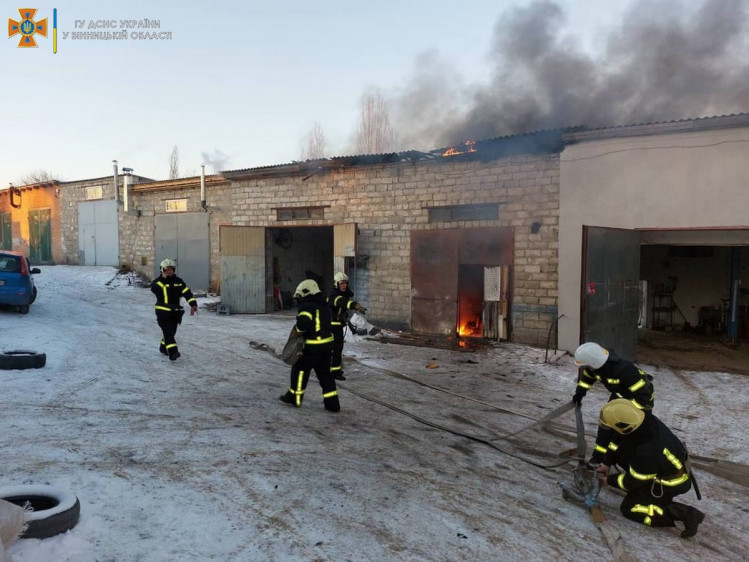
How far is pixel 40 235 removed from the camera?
73.0 ft

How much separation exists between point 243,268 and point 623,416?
42.4 ft

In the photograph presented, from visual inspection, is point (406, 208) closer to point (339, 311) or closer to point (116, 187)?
point (339, 311)

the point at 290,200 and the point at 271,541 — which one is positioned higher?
the point at 290,200

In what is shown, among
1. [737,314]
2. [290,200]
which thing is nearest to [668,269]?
[737,314]

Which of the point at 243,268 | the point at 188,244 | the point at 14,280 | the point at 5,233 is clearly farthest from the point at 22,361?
the point at 5,233

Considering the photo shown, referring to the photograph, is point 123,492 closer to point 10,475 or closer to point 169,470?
point 169,470

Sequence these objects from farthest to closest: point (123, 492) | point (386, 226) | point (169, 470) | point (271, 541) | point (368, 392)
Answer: point (386, 226), point (368, 392), point (169, 470), point (123, 492), point (271, 541)

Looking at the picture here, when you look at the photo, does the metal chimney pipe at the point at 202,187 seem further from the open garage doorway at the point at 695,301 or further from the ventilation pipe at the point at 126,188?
the open garage doorway at the point at 695,301

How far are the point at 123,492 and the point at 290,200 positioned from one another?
12024 mm

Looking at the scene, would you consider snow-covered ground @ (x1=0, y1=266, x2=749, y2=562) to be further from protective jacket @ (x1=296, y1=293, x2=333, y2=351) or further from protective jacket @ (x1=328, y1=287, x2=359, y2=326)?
protective jacket @ (x1=328, y1=287, x2=359, y2=326)

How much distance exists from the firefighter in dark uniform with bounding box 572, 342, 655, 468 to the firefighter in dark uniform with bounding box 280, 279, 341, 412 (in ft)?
9.46

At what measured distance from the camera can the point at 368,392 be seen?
272 inches

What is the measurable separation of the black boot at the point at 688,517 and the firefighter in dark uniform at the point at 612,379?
61 centimetres

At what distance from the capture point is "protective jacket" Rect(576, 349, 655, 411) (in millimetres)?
3920
